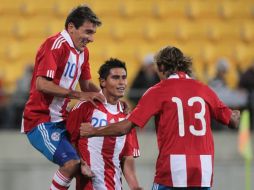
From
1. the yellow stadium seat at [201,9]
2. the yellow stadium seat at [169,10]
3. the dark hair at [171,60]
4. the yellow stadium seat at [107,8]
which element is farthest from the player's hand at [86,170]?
the yellow stadium seat at [201,9]

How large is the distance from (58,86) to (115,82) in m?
0.50

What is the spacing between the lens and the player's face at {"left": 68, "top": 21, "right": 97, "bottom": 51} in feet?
24.8

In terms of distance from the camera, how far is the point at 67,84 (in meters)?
7.68

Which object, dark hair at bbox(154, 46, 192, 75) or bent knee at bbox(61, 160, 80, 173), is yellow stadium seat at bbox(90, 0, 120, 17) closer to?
bent knee at bbox(61, 160, 80, 173)

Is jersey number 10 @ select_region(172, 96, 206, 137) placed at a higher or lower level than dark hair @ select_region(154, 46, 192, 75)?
lower

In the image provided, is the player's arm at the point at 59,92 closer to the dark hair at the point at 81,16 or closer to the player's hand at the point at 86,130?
the player's hand at the point at 86,130

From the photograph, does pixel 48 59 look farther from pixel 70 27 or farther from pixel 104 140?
pixel 104 140

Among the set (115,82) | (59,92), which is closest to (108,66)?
(115,82)

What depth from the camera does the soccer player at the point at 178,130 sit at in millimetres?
6949

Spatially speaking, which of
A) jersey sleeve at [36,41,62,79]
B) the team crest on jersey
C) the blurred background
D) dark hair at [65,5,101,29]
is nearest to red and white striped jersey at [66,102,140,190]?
the team crest on jersey

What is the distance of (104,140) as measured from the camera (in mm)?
7641

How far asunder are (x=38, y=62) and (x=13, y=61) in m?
6.81

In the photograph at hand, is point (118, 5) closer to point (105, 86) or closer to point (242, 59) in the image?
point (242, 59)

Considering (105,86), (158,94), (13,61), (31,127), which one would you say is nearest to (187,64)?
(158,94)
